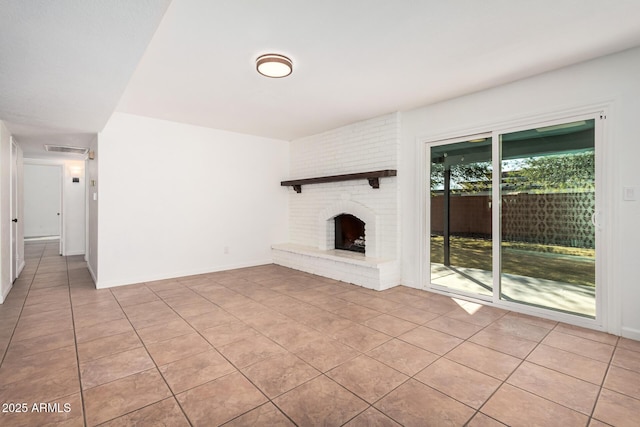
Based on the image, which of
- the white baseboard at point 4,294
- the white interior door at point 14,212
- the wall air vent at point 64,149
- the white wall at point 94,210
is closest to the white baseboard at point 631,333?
the white wall at point 94,210

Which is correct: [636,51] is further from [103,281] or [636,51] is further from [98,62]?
[103,281]

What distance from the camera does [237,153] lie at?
5.41m

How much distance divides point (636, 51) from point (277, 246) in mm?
5093

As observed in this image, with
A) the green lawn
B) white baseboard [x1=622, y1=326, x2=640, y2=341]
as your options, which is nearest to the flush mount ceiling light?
the green lawn

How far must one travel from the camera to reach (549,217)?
3.08 meters

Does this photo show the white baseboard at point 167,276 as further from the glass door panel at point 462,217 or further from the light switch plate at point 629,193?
the light switch plate at point 629,193

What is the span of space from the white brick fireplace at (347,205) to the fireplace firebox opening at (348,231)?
4.7 inches

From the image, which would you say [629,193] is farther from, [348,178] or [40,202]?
[40,202]

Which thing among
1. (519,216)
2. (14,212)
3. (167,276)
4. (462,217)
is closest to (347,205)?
(462,217)

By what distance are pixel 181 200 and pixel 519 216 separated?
14.9 ft

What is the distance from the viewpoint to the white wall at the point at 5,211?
12.0 ft

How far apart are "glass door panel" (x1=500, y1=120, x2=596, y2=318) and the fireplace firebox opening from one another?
234 cm

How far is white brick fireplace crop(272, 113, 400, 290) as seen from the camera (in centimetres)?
A: 430

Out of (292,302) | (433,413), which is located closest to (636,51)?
(433,413)
